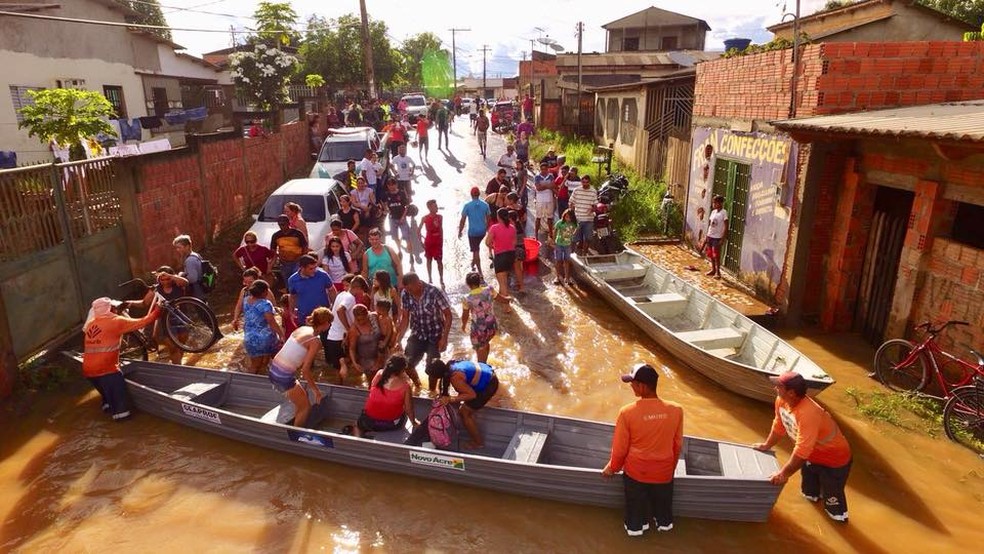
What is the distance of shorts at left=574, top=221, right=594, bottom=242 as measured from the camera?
12740 mm

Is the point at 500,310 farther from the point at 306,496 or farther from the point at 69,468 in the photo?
the point at 69,468

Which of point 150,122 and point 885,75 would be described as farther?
point 150,122

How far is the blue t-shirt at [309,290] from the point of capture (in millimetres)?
8094

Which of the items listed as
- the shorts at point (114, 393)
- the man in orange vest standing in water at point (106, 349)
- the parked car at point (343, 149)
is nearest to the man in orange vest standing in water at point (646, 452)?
the man in orange vest standing in water at point (106, 349)

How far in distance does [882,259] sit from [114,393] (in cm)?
1111

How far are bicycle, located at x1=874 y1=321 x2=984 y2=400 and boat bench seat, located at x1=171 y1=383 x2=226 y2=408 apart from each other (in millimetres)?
8833

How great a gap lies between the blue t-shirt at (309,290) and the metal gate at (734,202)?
7.98 meters

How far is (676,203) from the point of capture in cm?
1559

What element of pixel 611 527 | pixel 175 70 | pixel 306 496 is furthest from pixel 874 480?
pixel 175 70

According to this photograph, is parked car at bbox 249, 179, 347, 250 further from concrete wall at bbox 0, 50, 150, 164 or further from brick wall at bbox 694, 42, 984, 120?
brick wall at bbox 694, 42, 984, 120

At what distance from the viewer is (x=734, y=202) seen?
11.8 meters

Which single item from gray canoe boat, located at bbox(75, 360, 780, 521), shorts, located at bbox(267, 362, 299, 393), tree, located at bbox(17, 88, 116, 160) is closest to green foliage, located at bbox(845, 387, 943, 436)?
gray canoe boat, located at bbox(75, 360, 780, 521)

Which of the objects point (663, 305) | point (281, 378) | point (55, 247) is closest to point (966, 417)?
point (663, 305)

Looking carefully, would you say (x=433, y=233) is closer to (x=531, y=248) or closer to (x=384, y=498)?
(x=531, y=248)
